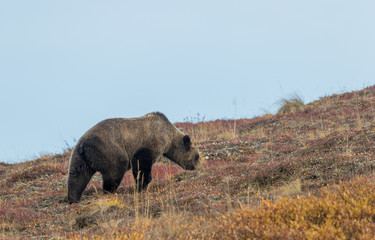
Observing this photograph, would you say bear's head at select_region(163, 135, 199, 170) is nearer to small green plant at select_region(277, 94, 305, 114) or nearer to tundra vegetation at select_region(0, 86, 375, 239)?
tundra vegetation at select_region(0, 86, 375, 239)

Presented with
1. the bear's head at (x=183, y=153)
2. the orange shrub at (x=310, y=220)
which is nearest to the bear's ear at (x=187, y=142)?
the bear's head at (x=183, y=153)

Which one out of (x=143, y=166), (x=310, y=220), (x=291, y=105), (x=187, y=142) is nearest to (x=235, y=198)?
(x=310, y=220)

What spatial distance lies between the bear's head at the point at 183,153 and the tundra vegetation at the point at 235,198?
1.81ft

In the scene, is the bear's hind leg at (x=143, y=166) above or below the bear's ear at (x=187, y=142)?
below

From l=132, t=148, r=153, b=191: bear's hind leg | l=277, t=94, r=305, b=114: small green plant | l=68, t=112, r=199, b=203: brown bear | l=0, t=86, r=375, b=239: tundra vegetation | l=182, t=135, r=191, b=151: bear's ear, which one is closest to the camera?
l=0, t=86, r=375, b=239: tundra vegetation

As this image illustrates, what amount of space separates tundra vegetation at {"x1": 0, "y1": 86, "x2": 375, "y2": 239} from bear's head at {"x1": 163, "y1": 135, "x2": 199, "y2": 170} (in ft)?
1.81

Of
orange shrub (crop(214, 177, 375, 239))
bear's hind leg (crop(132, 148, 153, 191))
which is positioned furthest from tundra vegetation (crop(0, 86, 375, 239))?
bear's hind leg (crop(132, 148, 153, 191))

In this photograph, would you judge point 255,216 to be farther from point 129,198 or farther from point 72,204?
point 72,204

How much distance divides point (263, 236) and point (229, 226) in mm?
A: 503

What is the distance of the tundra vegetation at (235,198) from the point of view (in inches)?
218

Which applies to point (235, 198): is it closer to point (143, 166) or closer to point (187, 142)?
point (143, 166)

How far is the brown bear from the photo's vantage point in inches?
429

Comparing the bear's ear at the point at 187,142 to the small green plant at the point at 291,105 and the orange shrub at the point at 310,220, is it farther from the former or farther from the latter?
the small green plant at the point at 291,105

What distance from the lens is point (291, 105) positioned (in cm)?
2659
